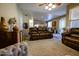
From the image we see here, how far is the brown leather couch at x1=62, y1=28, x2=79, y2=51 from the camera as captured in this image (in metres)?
2.42

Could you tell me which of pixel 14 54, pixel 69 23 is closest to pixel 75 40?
pixel 69 23

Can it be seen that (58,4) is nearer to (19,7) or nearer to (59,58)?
(19,7)

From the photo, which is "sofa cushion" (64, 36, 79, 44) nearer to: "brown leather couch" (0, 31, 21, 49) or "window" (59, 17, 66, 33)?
"window" (59, 17, 66, 33)

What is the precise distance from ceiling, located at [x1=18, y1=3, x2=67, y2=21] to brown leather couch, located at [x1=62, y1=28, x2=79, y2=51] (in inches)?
15.6

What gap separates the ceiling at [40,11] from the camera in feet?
8.18

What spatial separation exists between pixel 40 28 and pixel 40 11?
0.33m

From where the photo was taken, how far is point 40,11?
256 centimetres

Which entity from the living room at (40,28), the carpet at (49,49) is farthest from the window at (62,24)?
the carpet at (49,49)

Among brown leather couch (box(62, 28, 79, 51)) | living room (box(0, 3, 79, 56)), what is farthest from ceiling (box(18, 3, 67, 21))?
brown leather couch (box(62, 28, 79, 51))

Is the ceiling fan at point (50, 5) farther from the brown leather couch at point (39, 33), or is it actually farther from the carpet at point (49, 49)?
the carpet at point (49, 49)

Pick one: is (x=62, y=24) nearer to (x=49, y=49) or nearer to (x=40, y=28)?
(x=40, y=28)

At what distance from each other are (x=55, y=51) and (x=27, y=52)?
1.70 ft

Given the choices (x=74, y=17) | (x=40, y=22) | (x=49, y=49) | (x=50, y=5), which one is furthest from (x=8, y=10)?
(x=74, y=17)

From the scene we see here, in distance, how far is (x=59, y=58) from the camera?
247 cm
